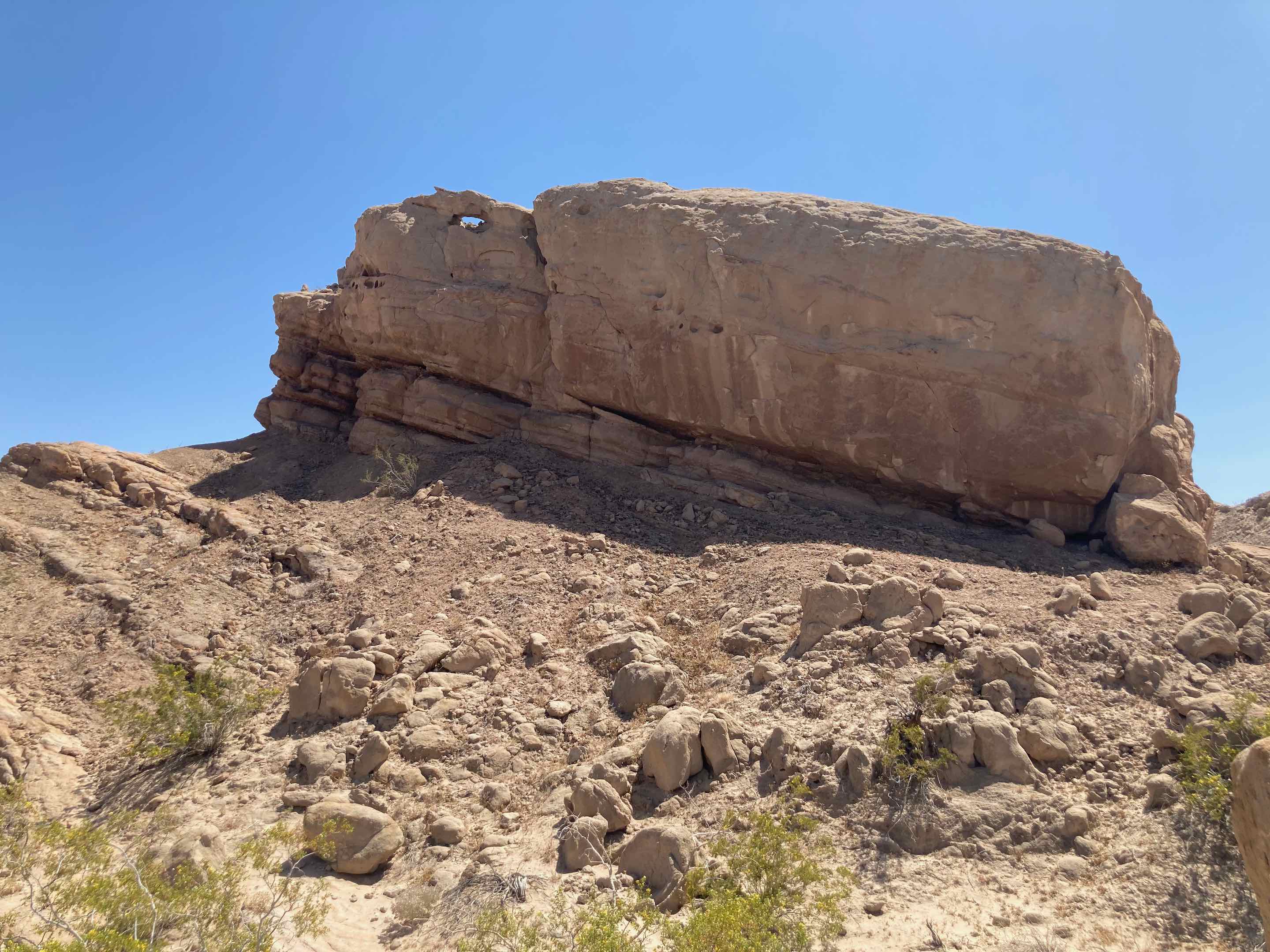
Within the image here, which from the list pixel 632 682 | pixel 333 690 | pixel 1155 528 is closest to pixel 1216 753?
pixel 632 682

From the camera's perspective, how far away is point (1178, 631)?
796cm

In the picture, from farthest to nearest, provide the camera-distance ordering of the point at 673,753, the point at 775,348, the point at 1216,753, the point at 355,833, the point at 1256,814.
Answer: the point at 775,348
the point at 673,753
the point at 355,833
the point at 1216,753
the point at 1256,814

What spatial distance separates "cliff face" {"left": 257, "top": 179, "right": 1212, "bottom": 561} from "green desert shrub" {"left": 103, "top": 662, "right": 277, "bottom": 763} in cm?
680

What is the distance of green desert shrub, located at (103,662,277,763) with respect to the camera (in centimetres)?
776

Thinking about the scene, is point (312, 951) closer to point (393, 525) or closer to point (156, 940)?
point (156, 940)

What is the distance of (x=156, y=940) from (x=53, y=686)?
5172 millimetres

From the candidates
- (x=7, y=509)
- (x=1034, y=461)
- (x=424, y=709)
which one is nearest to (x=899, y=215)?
(x=1034, y=461)

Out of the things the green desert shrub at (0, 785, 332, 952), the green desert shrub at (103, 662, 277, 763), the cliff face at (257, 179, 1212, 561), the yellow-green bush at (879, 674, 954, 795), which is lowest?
the green desert shrub at (0, 785, 332, 952)

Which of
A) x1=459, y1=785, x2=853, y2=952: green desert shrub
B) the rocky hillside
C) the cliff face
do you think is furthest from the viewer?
the cliff face

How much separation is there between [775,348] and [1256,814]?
31.3 ft

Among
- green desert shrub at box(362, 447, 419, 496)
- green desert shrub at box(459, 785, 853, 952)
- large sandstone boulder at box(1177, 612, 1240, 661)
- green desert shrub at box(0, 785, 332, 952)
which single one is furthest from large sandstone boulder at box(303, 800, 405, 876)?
large sandstone boulder at box(1177, 612, 1240, 661)

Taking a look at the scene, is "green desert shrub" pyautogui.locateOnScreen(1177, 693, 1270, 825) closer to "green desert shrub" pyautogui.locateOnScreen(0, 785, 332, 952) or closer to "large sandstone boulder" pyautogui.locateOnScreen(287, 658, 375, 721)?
"green desert shrub" pyautogui.locateOnScreen(0, 785, 332, 952)

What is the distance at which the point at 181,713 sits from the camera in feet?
25.7

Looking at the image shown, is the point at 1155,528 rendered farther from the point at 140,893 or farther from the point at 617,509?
the point at 140,893
